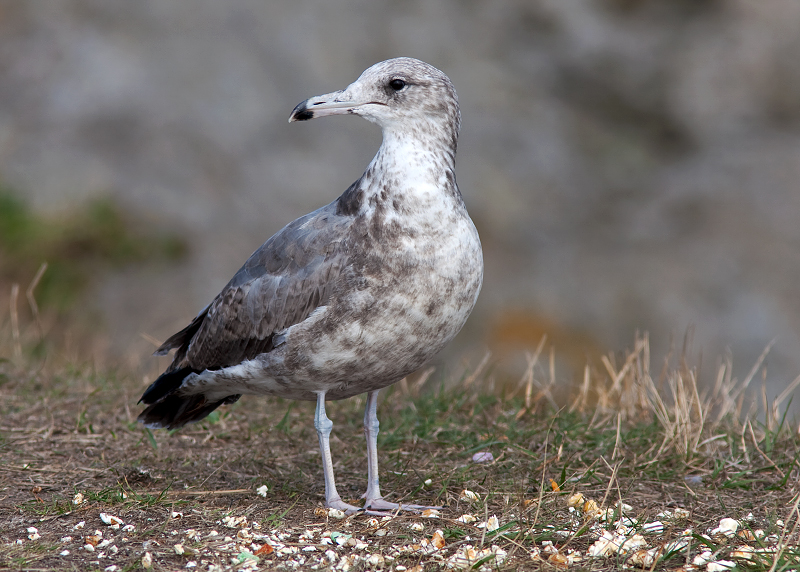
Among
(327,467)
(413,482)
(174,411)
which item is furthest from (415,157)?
(174,411)

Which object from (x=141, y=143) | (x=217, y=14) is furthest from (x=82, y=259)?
(x=217, y=14)

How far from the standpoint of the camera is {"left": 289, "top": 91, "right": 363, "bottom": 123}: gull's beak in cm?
396

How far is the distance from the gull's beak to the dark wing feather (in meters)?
0.44

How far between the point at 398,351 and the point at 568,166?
6751mm

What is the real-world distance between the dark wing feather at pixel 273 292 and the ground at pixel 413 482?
25.1 inches

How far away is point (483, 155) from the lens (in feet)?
32.2

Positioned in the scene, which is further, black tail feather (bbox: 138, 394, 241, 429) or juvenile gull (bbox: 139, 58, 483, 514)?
black tail feather (bbox: 138, 394, 241, 429)

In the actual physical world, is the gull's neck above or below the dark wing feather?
above

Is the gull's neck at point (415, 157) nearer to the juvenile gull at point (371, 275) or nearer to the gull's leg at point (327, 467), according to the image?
the juvenile gull at point (371, 275)

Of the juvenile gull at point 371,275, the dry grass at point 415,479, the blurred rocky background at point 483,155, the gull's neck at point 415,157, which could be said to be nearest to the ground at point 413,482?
the dry grass at point 415,479

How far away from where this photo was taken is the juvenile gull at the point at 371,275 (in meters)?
3.77

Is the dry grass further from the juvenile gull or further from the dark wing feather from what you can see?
the dark wing feather

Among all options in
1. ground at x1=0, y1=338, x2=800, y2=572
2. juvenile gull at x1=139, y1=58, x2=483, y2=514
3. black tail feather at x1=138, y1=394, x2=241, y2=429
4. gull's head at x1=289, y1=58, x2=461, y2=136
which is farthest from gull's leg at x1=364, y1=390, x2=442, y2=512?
gull's head at x1=289, y1=58, x2=461, y2=136

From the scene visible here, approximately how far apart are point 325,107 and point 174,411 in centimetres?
173
